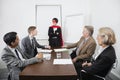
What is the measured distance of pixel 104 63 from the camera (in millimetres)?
2201

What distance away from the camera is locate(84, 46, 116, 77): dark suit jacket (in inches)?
86.0

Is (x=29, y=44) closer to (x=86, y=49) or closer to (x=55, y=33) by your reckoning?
(x=86, y=49)

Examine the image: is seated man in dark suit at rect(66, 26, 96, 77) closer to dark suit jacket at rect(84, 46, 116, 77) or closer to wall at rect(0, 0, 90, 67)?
dark suit jacket at rect(84, 46, 116, 77)

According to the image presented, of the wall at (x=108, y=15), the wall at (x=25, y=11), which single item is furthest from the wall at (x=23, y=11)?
the wall at (x=108, y=15)

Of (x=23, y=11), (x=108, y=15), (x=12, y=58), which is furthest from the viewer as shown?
(x=23, y=11)

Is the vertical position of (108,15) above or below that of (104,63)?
above

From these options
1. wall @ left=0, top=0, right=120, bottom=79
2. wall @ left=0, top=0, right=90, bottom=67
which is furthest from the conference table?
wall @ left=0, top=0, right=90, bottom=67

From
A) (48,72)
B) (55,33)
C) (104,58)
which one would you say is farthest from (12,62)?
(55,33)

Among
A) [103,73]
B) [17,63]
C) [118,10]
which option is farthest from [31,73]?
[118,10]

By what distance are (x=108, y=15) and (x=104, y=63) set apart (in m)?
2.24

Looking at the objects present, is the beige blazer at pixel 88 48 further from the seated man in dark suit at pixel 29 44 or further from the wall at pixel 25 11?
the wall at pixel 25 11

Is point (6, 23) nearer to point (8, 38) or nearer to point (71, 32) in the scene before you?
point (71, 32)

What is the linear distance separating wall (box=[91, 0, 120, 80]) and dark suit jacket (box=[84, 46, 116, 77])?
1.45 meters

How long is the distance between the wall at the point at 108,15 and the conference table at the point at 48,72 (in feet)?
5.85
